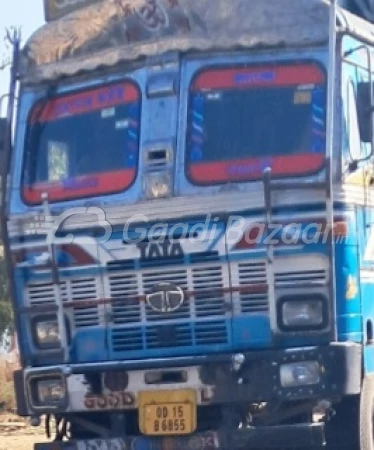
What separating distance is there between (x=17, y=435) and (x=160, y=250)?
6.23 metres

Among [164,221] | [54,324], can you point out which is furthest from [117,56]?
[54,324]

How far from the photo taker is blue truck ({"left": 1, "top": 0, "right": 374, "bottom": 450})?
8938mm

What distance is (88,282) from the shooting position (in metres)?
9.49

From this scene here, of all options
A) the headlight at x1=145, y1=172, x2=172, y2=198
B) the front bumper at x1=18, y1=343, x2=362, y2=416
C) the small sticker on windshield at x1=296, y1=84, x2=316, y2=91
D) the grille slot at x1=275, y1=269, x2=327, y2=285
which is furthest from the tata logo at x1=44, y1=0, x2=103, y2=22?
the front bumper at x1=18, y1=343, x2=362, y2=416

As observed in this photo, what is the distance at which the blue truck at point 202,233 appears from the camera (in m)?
8.94

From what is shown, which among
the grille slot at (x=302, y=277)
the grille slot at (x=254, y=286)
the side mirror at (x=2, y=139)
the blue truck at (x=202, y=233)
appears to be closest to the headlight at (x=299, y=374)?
the blue truck at (x=202, y=233)

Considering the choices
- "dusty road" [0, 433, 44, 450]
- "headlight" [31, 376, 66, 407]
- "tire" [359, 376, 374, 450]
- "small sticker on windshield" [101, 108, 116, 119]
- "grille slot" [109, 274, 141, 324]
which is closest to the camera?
"tire" [359, 376, 374, 450]

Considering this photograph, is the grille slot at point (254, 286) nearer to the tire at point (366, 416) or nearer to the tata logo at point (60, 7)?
the tire at point (366, 416)

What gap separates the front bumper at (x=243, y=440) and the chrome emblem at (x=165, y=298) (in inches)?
36.3

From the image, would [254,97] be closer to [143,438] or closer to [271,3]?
[271,3]

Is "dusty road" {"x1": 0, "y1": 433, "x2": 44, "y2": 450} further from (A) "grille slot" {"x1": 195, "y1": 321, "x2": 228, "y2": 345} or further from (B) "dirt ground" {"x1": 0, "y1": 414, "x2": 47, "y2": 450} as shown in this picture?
(A) "grille slot" {"x1": 195, "y1": 321, "x2": 228, "y2": 345}

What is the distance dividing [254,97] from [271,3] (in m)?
0.70

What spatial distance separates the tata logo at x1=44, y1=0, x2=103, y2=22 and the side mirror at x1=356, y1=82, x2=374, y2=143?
2.26 metres

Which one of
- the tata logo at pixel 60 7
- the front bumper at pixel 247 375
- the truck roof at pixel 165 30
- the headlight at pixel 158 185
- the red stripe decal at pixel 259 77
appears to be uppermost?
the tata logo at pixel 60 7
